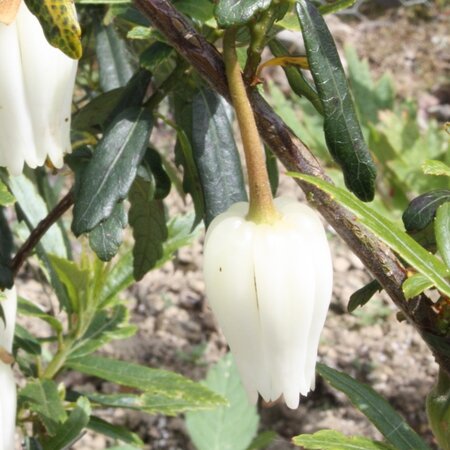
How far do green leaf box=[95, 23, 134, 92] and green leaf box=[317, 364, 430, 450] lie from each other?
0.61 metres

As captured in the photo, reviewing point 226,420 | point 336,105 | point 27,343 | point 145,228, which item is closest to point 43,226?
point 145,228

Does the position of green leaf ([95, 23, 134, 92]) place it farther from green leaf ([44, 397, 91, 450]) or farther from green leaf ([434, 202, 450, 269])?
green leaf ([434, 202, 450, 269])

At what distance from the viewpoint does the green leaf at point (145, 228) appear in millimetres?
1201

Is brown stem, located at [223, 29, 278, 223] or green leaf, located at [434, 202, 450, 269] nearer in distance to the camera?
brown stem, located at [223, 29, 278, 223]

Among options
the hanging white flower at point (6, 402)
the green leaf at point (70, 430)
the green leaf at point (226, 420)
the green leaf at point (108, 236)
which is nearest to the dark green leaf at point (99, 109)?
the green leaf at point (108, 236)

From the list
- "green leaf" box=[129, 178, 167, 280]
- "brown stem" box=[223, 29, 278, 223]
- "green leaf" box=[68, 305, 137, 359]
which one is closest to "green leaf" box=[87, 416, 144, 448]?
"green leaf" box=[68, 305, 137, 359]

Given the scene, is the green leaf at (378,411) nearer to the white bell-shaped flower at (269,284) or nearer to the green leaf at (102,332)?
the white bell-shaped flower at (269,284)

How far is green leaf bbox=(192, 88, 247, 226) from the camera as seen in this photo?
3.21 feet

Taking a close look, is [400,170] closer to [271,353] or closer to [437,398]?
[437,398]

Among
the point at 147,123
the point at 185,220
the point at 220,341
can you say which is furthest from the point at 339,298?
the point at 147,123

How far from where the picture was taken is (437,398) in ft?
2.97

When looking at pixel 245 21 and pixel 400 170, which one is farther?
pixel 400 170

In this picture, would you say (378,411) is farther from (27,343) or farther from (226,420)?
(226,420)

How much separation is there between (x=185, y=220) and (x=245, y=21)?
0.89 m
